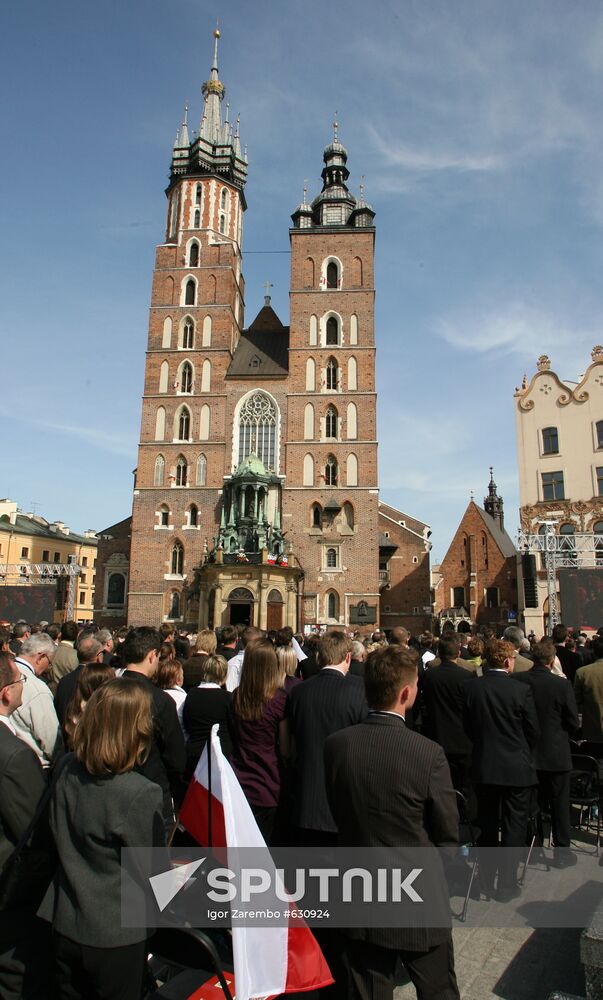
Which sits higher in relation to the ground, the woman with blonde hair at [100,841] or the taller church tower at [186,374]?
the taller church tower at [186,374]

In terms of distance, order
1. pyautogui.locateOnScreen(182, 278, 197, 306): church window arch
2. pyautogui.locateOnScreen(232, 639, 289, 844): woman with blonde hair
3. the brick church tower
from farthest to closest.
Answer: pyautogui.locateOnScreen(182, 278, 197, 306): church window arch, the brick church tower, pyautogui.locateOnScreen(232, 639, 289, 844): woman with blonde hair

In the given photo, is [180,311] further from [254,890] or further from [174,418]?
[254,890]

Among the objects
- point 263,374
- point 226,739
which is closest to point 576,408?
point 263,374

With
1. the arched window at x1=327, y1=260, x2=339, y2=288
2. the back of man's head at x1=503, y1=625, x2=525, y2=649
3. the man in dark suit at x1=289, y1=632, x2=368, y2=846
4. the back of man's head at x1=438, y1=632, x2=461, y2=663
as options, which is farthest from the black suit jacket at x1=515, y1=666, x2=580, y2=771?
the arched window at x1=327, y1=260, x2=339, y2=288

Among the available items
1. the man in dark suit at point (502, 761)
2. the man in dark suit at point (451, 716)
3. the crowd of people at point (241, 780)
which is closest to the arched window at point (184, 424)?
the man in dark suit at point (451, 716)

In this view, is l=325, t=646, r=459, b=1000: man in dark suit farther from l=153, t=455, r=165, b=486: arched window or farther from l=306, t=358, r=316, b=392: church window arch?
l=306, t=358, r=316, b=392: church window arch

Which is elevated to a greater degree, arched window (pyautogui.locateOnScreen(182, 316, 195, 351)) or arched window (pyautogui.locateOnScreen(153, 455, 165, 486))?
arched window (pyautogui.locateOnScreen(182, 316, 195, 351))

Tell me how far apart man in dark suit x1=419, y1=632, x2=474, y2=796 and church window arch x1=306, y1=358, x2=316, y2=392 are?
30.0m

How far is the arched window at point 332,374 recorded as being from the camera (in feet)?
117

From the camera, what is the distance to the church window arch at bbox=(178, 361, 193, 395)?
3612 cm

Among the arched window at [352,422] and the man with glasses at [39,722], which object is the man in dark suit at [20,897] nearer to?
the man with glasses at [39,722]

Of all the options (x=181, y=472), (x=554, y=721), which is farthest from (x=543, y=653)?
(x=181, y=472)

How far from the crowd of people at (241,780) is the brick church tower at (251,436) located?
82.0 feet

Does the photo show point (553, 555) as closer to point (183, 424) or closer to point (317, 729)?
point (183, 424)
